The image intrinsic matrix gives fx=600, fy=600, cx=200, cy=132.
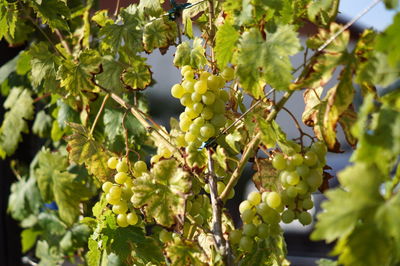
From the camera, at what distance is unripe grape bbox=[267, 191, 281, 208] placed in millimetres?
785

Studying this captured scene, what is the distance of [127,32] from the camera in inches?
42.3

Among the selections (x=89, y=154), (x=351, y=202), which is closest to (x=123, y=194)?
(x=89, y=154)

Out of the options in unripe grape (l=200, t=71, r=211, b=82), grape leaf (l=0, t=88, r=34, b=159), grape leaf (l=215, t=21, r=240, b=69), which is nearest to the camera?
grape leaf (l=215, t=21, r=240, b=69)

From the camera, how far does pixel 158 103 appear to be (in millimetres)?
2447

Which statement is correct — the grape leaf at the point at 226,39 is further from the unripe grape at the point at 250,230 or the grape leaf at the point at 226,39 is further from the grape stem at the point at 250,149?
the unripe grape at the point at 250,230

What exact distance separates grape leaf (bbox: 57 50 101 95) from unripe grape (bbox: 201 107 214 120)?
0.28 m

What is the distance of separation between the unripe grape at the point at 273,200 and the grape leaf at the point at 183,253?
114mm

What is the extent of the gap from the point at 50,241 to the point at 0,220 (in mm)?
744

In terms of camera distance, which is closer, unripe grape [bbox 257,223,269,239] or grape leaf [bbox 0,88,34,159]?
unripe grape [bbox 257,223,269,239]

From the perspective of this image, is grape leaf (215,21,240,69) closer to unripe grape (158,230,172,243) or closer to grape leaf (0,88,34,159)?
unripe grape (158,230,172,243)

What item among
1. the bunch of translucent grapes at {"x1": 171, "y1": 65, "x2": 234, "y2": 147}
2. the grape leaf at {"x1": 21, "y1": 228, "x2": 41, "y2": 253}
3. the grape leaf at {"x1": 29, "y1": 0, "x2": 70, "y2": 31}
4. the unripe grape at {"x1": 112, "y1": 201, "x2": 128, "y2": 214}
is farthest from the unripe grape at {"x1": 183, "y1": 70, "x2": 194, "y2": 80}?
the grape leaf at {"x1": 21, "y1": 228, "x2": 41, "y2": 253}

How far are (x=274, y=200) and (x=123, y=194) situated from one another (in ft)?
0.84

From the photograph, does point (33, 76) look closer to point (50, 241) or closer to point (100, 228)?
point (100, 228)

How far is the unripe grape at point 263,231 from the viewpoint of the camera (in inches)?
31.7
